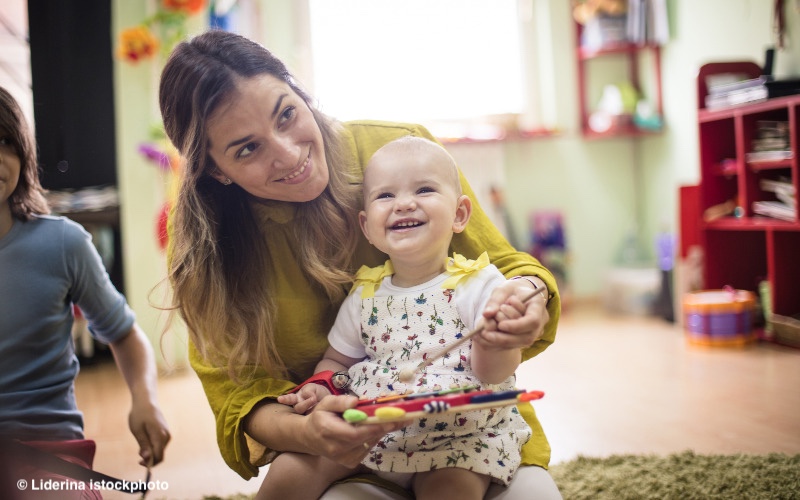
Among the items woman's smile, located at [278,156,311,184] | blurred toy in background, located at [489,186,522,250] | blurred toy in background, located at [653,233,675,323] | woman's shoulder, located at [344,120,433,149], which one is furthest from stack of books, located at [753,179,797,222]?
woman's smile, located at [278,156,311,184]

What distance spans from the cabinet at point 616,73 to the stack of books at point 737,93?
889 mm

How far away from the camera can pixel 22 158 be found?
1.23m

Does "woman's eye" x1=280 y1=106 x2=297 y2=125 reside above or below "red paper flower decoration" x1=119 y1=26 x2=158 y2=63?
Answer: below

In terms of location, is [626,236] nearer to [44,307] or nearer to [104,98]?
[104,98]

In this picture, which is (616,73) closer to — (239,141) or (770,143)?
(770,143)

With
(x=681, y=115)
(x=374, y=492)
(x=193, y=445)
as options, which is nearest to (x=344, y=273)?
(x=374, y=492)

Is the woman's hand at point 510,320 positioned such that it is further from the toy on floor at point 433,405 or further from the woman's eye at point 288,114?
the woman's eye at point 288,114

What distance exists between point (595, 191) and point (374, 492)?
4.08 meters

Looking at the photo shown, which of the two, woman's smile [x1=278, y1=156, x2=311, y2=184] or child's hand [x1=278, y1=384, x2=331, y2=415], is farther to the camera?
woman's smile [x1=278, y1=156, x2=311, y2=184]

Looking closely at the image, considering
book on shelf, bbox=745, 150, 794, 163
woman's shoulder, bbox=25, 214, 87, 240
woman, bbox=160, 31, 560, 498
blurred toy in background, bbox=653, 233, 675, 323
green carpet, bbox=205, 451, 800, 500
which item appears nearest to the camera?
woman, bbox=160, 31, 560, 498

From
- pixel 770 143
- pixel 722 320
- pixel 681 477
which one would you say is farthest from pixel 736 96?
pixel 681 477

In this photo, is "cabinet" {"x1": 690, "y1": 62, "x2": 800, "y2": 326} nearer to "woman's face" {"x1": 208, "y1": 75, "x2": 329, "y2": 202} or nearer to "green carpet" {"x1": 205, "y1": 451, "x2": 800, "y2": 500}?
"green carpet" {"x1": 205, "y1": 451, "x2": 800, "y2": 500}

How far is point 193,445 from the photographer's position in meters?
2.36

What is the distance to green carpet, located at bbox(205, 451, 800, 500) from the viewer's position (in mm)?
1635
